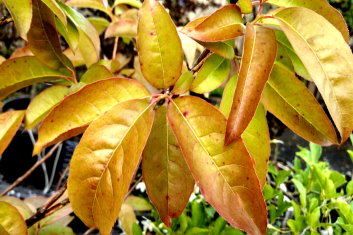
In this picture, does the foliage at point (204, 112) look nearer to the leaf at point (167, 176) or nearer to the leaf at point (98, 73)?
the leaf at point (167, 176)

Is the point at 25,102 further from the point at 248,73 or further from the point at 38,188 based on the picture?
the point at 248,73

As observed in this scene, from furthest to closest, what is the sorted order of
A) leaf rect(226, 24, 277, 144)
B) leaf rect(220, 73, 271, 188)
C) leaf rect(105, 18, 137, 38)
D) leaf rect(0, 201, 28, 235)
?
leaf rect(105, 18, 137, 38) < leaf rect(0, 201, 28, 235) < leaf rect(220, 73, 271, 188) < leaf rect(226, 24, 277, 144)

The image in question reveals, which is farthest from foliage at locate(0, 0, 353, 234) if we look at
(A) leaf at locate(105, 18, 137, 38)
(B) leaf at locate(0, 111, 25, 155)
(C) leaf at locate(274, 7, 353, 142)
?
(A) leaf at locate(105, 18, 137, 38)

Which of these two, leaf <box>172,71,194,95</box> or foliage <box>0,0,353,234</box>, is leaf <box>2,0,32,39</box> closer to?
foliage <box>0,0,353,234</box>

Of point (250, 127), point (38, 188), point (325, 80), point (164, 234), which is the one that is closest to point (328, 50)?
point (325, 80)

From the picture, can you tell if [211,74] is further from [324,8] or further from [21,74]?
[21,74]

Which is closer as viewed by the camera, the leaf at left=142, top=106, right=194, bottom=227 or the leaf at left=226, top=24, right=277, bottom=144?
the leaf at left=226, top=24, right=277, bottom=144
